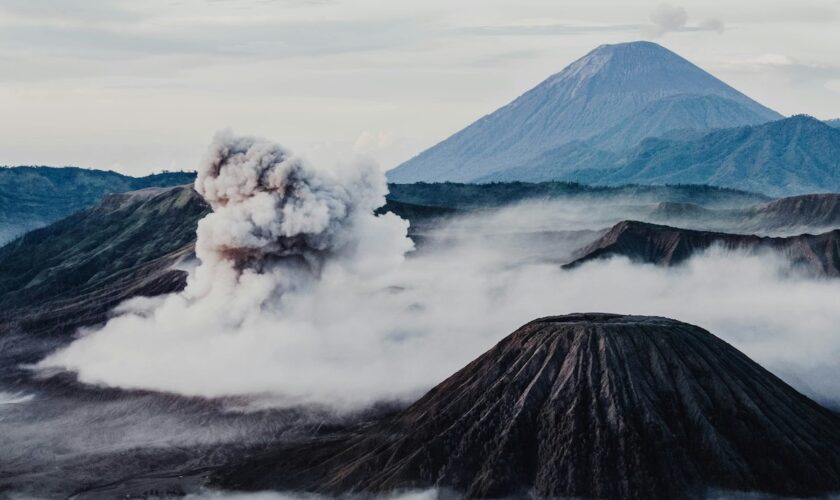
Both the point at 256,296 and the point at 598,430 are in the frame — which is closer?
the point at 598,430

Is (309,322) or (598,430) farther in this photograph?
(309,322)

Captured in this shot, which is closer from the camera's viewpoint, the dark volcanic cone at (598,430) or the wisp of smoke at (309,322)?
the dark volcanic cone at (598,430)

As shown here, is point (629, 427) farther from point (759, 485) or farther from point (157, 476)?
point (157, 476)

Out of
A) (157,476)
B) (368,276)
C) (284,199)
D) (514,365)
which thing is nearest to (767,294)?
(368,276)

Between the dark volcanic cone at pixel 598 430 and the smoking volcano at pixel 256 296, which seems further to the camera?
the smoking volcano at pixel 256 296

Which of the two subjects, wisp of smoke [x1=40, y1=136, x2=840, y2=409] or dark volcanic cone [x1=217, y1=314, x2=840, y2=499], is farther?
wisp of smoke [x1=40, y1=136, x2=840, y2=409]

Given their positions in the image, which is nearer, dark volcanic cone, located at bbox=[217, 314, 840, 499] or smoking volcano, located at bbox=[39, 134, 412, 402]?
dark volcanic cone, located at bbox=[217, 314, 840, 499]

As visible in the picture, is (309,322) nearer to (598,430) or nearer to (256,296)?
(256,296)

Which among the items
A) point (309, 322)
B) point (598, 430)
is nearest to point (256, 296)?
point (309, 322)
